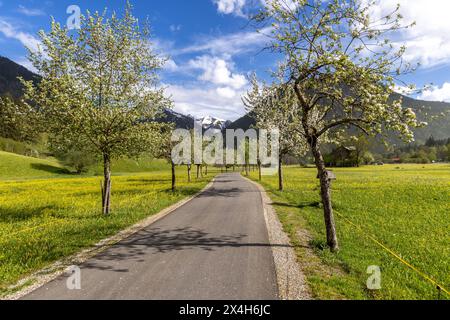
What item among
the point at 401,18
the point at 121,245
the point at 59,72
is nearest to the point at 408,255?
the point at 401,18

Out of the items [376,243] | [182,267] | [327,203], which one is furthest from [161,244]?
[376,243]

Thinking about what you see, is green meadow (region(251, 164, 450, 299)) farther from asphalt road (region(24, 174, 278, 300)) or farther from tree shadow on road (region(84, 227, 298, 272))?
tree shadow on road (region(84, 227, 298, 272))

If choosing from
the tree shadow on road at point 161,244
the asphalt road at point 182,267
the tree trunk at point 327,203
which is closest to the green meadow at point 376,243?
the tree trunk at point 327,203

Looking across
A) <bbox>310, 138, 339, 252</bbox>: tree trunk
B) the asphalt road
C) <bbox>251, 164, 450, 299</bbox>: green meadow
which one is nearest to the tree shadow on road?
the asphalt road

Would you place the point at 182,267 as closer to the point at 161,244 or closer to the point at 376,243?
the point at 161,244

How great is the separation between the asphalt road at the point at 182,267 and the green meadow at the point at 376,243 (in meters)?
1.85

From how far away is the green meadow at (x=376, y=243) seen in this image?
8609 millimetres

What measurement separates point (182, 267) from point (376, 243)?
33.1 ft

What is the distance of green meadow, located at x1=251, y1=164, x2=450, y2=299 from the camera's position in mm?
8609

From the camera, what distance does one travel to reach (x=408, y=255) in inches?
495

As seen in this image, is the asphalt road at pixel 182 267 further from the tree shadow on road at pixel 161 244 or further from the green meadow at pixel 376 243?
the green meadow at pixel 376 243

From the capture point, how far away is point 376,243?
46.3 feet

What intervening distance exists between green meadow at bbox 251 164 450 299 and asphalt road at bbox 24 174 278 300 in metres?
1.85
